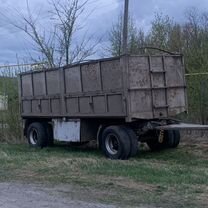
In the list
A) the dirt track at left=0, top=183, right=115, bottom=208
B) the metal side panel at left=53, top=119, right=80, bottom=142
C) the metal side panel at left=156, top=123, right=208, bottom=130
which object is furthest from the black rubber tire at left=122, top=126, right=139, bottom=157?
the dirt track at left=0, top=183, right=115, bottom=208

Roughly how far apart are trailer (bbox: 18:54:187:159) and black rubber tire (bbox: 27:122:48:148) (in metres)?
0.74

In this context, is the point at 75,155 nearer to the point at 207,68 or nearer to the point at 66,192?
the point at 66,192

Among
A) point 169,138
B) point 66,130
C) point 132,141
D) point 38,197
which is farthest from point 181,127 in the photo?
point 38,197

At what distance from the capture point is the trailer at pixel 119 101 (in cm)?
1414

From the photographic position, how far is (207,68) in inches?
814

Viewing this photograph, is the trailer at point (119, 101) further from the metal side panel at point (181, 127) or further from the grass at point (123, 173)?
the grass at point (123, 173)

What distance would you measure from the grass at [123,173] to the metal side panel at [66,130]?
438 mm

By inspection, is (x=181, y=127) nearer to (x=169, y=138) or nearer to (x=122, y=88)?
(x=122, y=88)

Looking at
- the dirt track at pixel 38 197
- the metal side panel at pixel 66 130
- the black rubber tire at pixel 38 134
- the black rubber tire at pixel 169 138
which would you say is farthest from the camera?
the black rubber tire at pixel 38 134

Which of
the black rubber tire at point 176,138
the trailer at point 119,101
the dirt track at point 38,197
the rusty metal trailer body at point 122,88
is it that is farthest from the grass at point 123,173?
the rusty metal trailer body at point 122,88

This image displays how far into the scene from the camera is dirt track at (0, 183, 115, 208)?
877 centimetres

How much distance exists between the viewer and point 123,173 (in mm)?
11773

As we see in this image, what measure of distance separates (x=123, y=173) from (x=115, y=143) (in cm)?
307

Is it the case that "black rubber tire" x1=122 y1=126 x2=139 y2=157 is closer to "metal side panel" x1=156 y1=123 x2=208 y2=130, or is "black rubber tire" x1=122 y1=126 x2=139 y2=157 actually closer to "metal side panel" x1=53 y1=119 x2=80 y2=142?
"metal side panel" x1=156 y1=123 x2=208 y2=130
